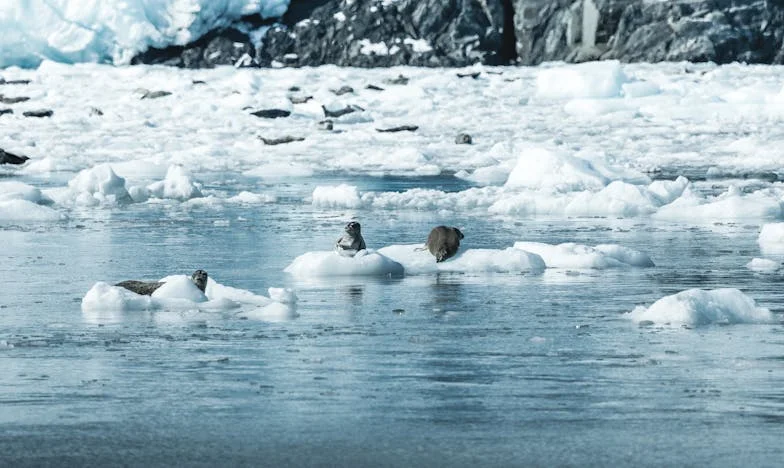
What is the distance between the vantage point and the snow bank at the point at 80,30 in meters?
38.5

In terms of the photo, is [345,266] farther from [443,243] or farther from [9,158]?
[9,158]

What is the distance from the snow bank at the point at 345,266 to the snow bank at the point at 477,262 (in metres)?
0.19

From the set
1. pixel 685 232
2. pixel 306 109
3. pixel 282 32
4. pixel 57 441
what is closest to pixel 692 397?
pixel 57 441

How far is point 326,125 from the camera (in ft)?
86.4

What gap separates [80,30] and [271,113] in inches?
499

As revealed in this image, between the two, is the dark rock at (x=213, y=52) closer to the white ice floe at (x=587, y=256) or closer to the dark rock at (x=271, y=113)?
the dark rock at (x=271, y=113)

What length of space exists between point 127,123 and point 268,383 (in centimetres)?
2254

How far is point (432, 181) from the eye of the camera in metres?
18.0

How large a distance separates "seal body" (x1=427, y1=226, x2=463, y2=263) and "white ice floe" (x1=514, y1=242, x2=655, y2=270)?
530 millimetres

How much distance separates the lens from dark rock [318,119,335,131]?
26.2m

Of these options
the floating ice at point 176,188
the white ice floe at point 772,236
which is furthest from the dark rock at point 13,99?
the white ice floe at point 772,236

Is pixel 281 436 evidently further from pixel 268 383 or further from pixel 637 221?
pixel 637 221

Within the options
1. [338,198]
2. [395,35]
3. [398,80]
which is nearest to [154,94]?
[398,80]

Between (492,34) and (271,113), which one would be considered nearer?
(271,113)
